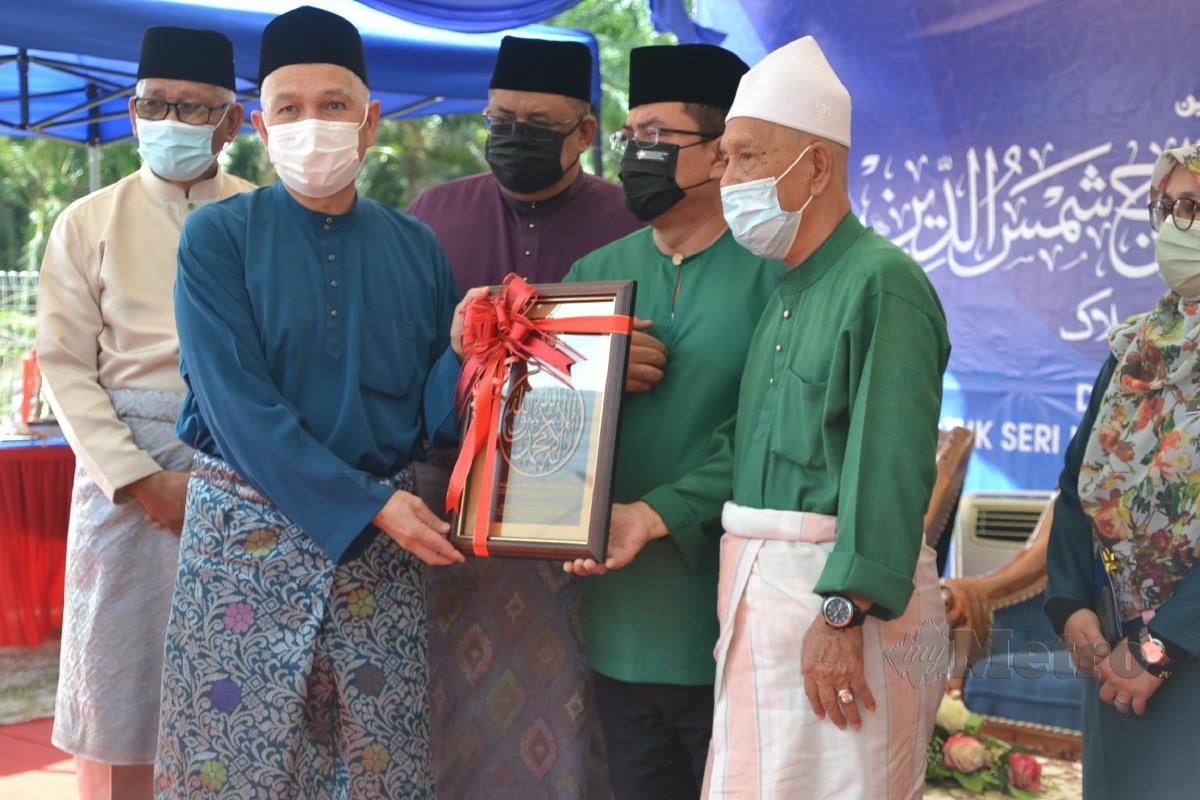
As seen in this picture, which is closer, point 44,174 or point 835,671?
point 835,671

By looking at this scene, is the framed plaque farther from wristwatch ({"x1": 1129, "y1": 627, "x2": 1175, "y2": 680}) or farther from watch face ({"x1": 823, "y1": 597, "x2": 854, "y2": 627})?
wristwatch ({"x1": 1129, "y1": 627, "x2": 1175, "y2": 680})

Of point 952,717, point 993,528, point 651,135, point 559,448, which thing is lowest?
point 952,717

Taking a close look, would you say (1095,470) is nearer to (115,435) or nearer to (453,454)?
(453,454)

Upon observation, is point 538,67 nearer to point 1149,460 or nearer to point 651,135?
point 651,135

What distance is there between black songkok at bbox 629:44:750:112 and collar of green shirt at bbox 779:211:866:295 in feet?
1.52

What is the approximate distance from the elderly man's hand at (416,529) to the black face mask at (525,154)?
956 millimetres

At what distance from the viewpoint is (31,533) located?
539cm

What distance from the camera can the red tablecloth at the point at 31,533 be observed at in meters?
5.32

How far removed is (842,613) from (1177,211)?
3.44ft

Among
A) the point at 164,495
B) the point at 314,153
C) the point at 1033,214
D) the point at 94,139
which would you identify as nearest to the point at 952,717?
the point at 1033,214

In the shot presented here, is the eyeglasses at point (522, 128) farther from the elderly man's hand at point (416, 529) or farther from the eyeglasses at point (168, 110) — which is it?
the elderly man's hand at point (416, 529)

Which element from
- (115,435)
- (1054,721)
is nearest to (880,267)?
(115,435)

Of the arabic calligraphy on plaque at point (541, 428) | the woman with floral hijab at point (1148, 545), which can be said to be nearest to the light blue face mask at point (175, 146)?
the arabic calligraphy on plaque at point (541, 428)

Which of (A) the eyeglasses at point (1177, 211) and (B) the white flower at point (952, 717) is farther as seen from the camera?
(B) the white flower at point (952, 717)
